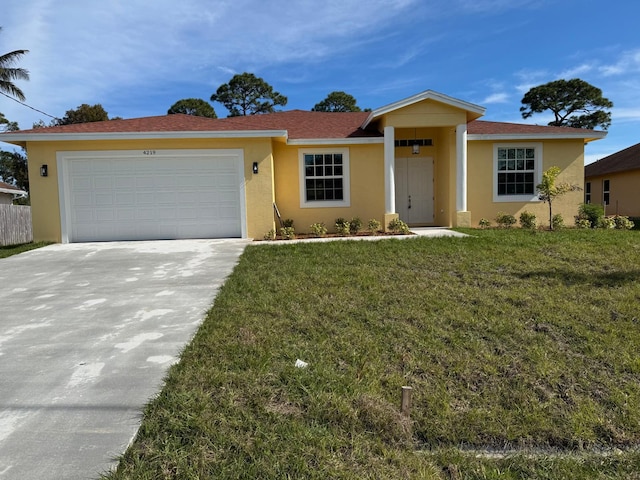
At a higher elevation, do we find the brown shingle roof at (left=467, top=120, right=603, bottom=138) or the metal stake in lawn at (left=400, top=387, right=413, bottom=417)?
the brown shingle roof at (left=467, top=120, right=603, bottom=138)

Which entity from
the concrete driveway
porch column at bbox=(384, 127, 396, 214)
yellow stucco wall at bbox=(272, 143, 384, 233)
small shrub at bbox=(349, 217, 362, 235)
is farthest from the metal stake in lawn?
yellow stucco wall at bbox=(272, 143, 384, 233)

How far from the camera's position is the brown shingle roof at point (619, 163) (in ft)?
71.2

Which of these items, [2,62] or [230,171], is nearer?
[230,171]

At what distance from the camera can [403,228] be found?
11.7 m

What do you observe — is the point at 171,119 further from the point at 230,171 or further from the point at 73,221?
the point at 73,221

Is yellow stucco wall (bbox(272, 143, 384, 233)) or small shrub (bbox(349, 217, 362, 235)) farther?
yellow stucco wall (bbox(272, 143, 384, 233))

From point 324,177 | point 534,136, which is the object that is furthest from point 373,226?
point 534,136

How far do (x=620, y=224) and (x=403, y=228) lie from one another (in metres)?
7.05

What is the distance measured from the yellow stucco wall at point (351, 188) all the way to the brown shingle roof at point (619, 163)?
1582 cm

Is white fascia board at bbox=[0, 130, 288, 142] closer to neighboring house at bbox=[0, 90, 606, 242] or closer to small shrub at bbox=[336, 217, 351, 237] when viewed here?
neighboring house at bbox=[0, 90, 606, 242]

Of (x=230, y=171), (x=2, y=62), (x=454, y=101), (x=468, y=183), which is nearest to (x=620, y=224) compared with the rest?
(x=468, y=183)

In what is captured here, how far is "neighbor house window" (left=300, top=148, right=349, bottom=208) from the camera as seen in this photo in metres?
12.9

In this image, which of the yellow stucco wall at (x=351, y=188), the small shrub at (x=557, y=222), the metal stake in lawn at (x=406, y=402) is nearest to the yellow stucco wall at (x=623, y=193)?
the small shrub at (x=557, y=222)

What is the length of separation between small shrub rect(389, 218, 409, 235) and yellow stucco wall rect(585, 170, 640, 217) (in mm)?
16296
